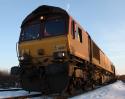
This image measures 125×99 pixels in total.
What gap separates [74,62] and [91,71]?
13.5 ft

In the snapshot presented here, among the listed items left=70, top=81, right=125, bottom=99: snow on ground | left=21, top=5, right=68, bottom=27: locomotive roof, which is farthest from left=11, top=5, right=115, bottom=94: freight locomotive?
left=70, top=81, right=125, bottom=99: snow on ground

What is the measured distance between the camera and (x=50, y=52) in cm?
1146

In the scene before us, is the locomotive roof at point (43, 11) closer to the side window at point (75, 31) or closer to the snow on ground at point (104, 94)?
the side window at point (75, 31)

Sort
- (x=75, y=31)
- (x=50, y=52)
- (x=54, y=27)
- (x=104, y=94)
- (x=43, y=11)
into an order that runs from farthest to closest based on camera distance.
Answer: (x=43, y=11) → (x=104, y=94) → (x=75, y=31) → (x=54, y=27) → (x=50, y=52)

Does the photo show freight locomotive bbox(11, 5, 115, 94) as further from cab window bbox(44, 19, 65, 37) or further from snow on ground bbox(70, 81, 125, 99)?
snow on ground bbox(70, 81, 125, 99)

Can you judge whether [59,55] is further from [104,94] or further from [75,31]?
[104,94]

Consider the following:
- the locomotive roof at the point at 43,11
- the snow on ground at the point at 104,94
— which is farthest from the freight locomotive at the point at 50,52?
the snow on ground at the point at 104,94

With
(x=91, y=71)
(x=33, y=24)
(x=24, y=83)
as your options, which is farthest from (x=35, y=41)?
(x=91, y=71)

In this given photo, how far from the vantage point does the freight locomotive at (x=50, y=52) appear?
36.1 ft

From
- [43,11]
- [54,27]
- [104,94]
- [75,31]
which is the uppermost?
[43,11]

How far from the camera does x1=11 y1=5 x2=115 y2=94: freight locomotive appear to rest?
36.1ft

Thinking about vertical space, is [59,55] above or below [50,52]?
below

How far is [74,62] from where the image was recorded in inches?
464

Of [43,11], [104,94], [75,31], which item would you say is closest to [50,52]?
[75,31]
